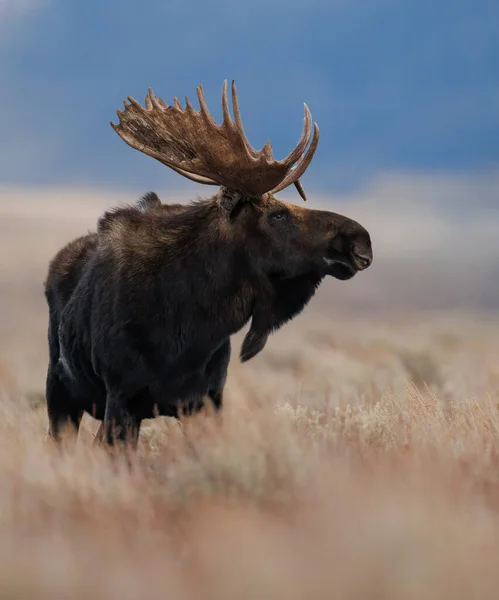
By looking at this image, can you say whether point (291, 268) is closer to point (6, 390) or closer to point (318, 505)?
point (318, 505)

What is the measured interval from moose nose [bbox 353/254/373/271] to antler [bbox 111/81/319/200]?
0.78m

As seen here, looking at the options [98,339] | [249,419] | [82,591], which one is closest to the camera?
[82,591]

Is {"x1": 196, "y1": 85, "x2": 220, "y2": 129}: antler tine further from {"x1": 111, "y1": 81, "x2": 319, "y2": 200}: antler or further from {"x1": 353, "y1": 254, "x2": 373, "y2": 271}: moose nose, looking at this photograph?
{"x1": 353, "y1": 254, "x2": 373, "y2": 271}: moose nose

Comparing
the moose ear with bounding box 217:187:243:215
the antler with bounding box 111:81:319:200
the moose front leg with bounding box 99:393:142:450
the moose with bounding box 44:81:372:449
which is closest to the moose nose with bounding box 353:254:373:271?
the moose with bounding box 44:81:372:449

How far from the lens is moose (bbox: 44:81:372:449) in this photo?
6.68 metres

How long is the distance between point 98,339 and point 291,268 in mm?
1500

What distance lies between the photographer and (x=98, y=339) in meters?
7.00

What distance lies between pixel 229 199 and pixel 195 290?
0.68 meters

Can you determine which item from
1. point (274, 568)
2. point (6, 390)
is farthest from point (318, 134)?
point (6, 390)

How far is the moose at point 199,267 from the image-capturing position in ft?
21.9

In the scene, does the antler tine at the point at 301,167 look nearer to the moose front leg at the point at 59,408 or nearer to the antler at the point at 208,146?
the antler at the point at 208,146

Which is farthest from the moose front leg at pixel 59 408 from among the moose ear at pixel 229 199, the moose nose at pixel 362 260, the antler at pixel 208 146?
the moose nose at pixel 362 260

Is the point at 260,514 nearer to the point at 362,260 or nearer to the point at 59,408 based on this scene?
the point at 362,260

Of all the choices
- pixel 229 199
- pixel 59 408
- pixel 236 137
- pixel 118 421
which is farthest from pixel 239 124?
pixel 59 408
